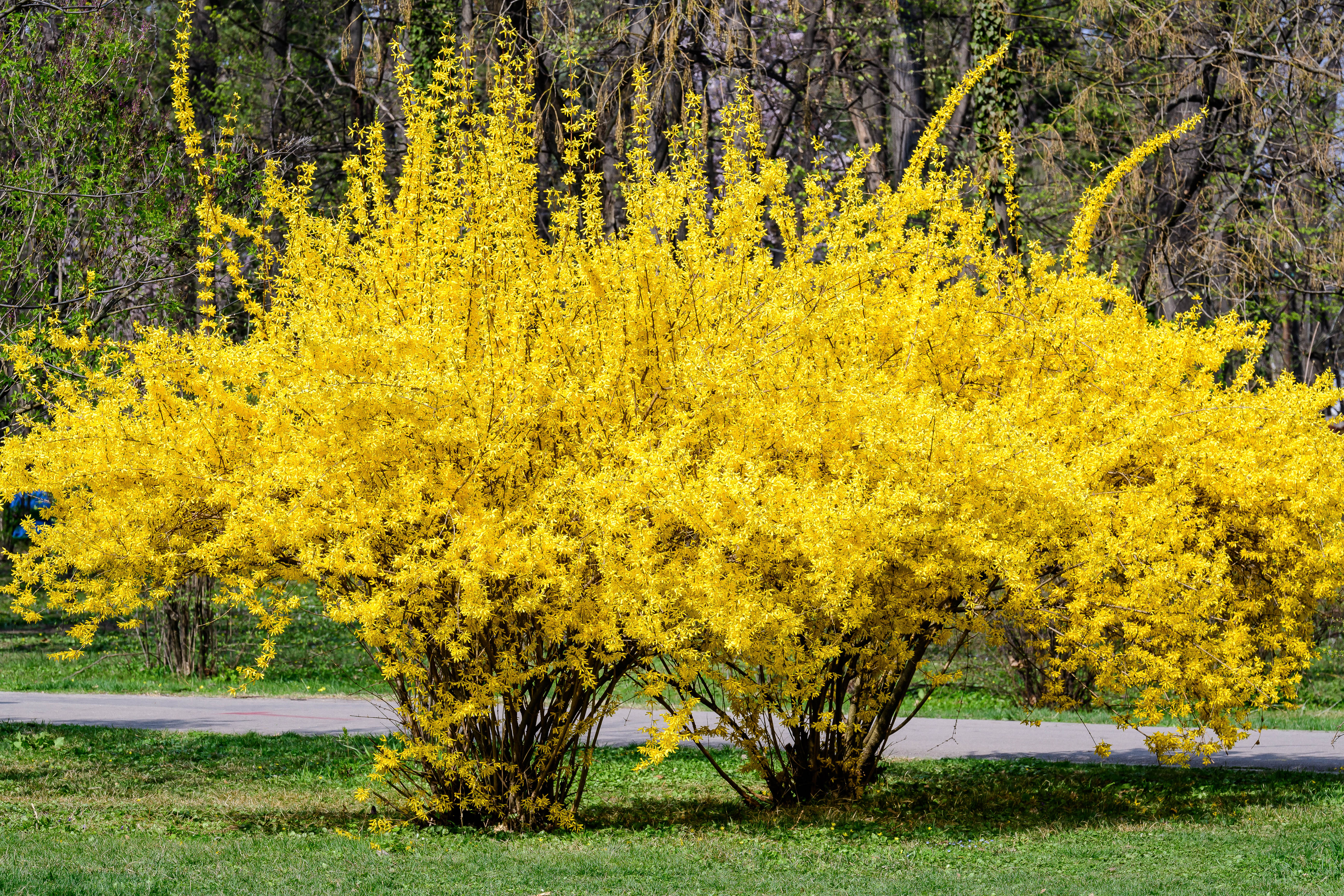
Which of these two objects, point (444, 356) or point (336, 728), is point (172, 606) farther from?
point (444, 356)

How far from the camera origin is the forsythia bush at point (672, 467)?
6180 mm

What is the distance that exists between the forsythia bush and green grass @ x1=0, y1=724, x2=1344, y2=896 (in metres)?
0.54

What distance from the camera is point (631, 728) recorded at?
487 inches

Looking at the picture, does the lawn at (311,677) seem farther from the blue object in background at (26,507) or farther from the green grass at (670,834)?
the green grass at (670,834)

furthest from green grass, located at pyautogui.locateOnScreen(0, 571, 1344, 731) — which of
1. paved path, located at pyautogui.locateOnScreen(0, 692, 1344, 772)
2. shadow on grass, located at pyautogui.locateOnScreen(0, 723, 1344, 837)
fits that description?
shadow on grass, located at pyautogui.locateOnScreen(0, 723, 1344, 837)

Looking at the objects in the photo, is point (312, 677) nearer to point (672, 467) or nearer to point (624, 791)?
point (624, 791)

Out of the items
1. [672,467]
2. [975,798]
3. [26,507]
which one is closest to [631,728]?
[975,798]

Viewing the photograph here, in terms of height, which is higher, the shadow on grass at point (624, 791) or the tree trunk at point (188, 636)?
the tree trunk at point (188, 636)

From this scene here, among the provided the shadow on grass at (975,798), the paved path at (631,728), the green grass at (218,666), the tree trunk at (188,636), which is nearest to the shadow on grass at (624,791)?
the shadow on grass at (975,798)

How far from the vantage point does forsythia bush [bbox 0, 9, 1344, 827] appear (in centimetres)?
618

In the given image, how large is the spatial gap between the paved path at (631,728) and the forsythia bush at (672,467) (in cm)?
275

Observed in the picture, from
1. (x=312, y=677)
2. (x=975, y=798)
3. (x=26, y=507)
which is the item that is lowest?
(x=975, y=798)

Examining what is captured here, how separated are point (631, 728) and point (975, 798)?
4.40m

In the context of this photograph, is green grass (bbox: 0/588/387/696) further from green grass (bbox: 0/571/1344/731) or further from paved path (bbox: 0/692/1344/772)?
paved path (bbox: 0/692/1344/772)
